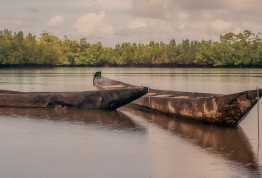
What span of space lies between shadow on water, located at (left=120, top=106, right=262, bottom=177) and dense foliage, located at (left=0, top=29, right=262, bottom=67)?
96431 mm

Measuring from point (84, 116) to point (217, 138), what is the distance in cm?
530

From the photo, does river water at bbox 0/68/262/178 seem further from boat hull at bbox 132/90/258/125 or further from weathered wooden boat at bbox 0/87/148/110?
weathered wooden boat at bbox 0/87/148/110

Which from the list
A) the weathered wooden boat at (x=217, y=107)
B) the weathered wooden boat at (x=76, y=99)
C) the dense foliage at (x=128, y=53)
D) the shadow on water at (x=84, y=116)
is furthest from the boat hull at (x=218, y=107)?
the dense foliage at (x=128, y=53)

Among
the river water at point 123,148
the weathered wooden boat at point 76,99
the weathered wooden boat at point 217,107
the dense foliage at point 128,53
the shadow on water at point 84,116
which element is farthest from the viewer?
the dense foliage at point 128,53

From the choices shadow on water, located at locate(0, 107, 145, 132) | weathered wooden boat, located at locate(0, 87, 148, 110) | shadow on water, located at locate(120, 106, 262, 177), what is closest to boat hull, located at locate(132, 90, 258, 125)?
shadow on water, located at locate(120, 106, 262, 177)

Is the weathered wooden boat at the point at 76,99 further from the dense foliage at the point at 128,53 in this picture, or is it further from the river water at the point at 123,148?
the dense foliage at the point at 128,53

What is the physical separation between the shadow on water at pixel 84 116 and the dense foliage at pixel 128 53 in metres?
92.8

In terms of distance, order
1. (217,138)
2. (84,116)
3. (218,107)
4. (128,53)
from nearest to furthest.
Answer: (217,138)
(218,107)
(84,116)
(128,53)

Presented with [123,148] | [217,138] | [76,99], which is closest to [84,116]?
[76,99]

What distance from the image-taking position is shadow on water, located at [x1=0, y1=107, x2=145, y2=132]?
43.4ft

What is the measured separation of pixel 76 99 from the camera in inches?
652

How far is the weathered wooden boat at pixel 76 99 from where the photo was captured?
15.9m

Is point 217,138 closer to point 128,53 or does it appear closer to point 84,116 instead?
point 84,116

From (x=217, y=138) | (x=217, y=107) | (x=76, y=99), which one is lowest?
(x=217, y=138)
